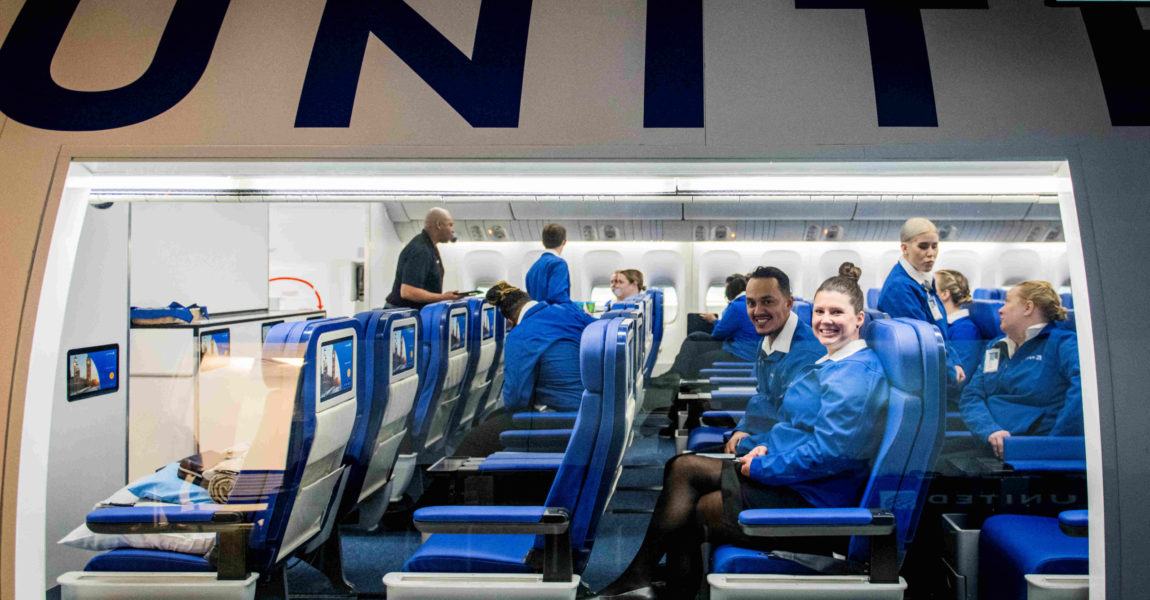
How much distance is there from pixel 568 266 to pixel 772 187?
74 cm

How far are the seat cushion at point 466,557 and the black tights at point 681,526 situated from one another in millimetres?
408

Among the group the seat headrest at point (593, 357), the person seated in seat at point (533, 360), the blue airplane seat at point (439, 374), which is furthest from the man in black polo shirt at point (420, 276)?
A: the seat headrest at point (593, 357)

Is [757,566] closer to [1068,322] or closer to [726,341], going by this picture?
[726,341]

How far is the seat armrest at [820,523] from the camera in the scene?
1887 mm

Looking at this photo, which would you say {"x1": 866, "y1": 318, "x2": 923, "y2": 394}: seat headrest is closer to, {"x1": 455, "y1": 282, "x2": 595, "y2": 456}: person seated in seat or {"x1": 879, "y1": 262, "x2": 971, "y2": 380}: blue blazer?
{"x1": 879, "y1": 262, "x2": 971, "y2": 380}: blue blazer

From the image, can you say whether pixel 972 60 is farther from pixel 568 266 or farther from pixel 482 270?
pixel 482 270

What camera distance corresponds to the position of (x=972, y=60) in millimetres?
1672

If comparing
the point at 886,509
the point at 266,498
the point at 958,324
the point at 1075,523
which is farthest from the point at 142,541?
the point at 1075,523

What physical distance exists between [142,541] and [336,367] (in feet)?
2.68

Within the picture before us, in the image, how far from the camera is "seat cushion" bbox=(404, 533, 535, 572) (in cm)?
201

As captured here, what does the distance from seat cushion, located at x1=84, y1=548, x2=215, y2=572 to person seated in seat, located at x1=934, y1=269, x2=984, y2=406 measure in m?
2.41

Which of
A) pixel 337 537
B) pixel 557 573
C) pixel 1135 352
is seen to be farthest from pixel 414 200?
pixel 1135 352

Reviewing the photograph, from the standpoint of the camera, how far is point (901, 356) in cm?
192

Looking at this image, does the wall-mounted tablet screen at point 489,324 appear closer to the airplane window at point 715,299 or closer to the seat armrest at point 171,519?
the airplane window at point 715,299
